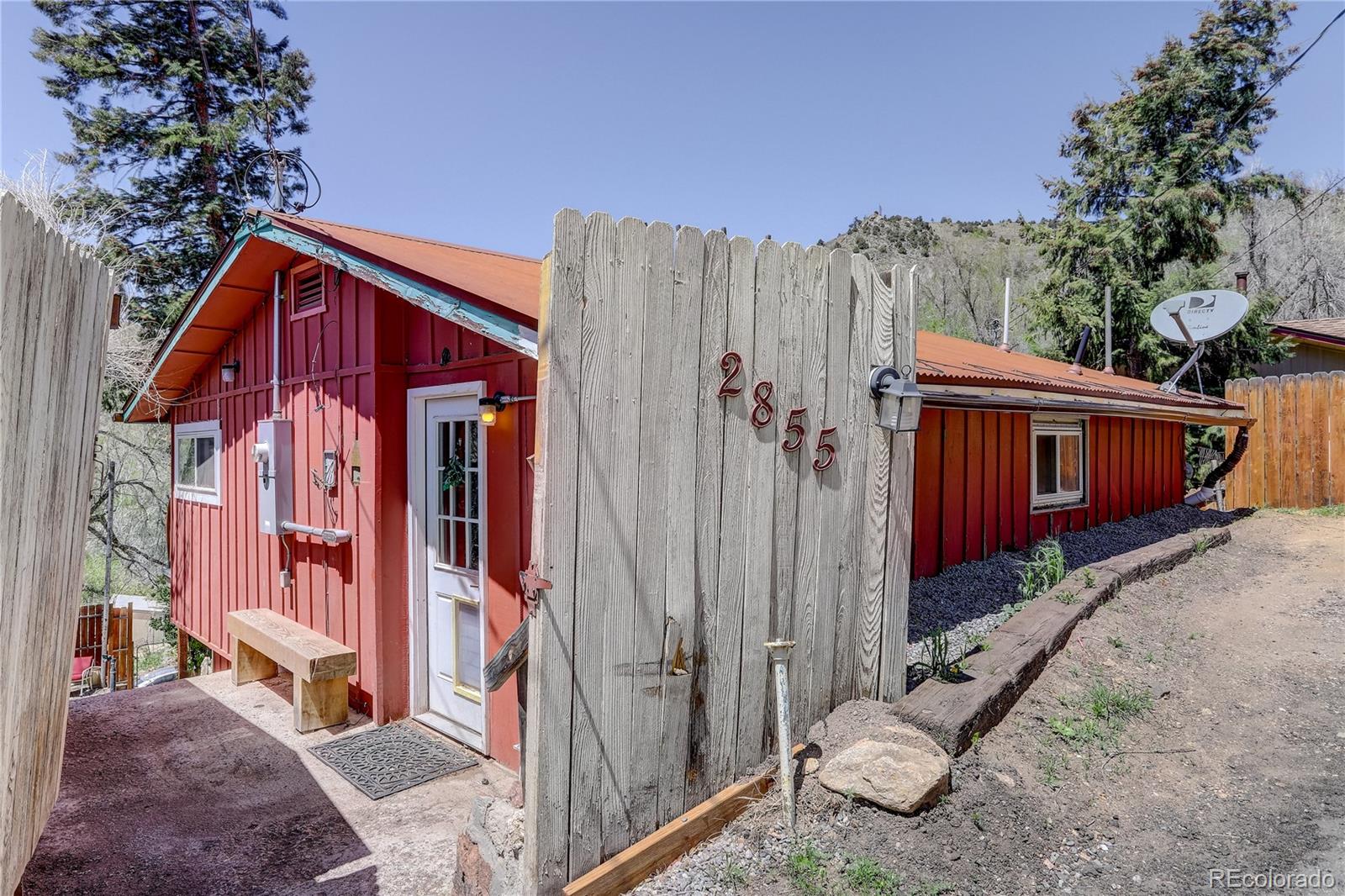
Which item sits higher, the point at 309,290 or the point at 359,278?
the point at 309,290

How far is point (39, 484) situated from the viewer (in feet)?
5.64

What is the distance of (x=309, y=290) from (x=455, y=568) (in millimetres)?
2829

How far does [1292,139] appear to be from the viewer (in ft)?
52.1

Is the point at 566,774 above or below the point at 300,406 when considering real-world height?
below

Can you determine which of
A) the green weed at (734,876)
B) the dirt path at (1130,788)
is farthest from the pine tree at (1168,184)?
the green weed at (734,876)

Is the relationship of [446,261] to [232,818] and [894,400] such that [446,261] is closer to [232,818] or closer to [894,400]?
[894,400]

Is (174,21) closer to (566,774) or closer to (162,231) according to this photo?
(162,231)

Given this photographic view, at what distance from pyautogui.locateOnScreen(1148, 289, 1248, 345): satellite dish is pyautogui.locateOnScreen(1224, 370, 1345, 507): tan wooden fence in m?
2.03

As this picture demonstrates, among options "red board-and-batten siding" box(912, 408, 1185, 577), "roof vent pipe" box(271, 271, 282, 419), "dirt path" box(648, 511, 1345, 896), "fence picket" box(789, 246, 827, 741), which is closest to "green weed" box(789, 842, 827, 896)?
"dirt path" box(648, 511, 1345, 896)

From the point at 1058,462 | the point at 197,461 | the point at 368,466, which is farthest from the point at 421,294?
the point at 1058,462

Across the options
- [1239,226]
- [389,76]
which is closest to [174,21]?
[389,76]

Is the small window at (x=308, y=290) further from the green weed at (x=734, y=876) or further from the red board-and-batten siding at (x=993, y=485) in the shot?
the green weed at (x=734, y=876)

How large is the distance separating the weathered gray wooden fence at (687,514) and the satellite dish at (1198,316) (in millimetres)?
8403

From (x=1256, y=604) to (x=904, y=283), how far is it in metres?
4.64
